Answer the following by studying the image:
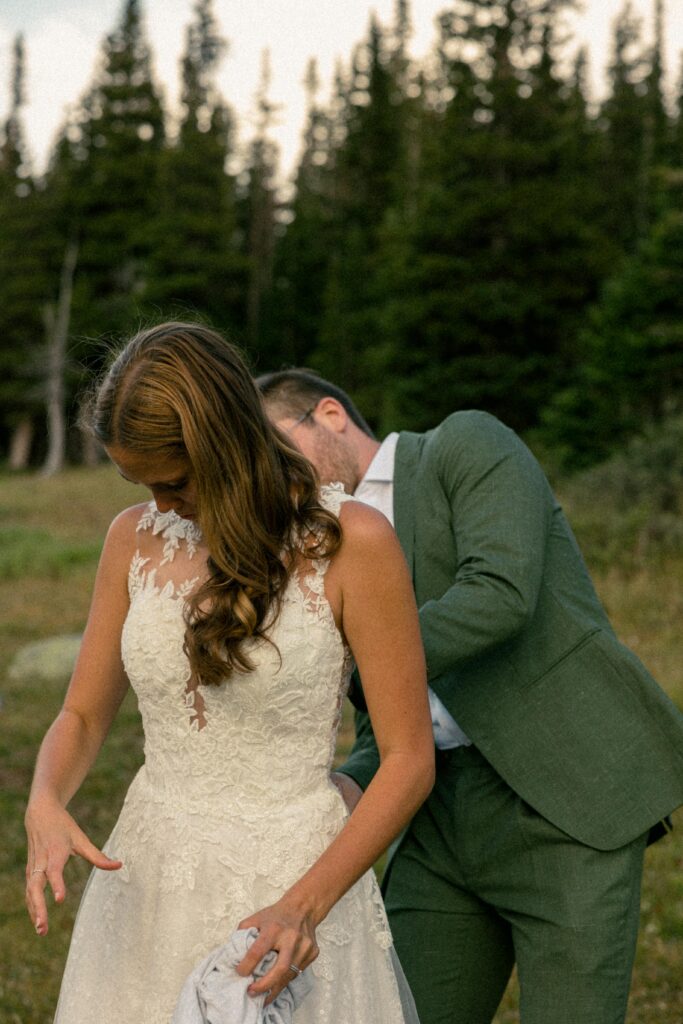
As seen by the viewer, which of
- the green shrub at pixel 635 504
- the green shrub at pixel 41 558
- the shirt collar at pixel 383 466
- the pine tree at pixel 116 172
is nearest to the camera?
the shirt collar at pixel 383 466

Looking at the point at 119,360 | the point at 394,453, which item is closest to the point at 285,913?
the point at 119,360

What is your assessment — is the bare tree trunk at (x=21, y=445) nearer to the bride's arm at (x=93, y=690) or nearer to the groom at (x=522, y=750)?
the groom at (x=522, y=750)

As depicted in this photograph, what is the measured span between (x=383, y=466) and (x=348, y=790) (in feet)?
3.72

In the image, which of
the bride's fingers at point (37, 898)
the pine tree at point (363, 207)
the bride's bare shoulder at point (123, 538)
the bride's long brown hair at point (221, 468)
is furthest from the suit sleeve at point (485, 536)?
the pine tree at point (363, 207)

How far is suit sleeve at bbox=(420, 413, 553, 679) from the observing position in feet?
9.58

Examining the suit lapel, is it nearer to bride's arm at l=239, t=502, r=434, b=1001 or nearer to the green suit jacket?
the green suit jacket

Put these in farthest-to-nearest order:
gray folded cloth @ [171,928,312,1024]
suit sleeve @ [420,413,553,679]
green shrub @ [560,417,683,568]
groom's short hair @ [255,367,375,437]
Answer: green shrub @ [560,417,683,568] < groom's short hair @ [255,367,375,437] < suit sleeve @ [420,413,553,679] < gray folded cloth @ [171,928,312,1024]

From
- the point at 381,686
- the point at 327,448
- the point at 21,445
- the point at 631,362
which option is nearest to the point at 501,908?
the point at 381,686

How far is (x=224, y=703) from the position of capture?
2.50m

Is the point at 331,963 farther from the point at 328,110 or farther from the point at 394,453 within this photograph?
the point at 328,110

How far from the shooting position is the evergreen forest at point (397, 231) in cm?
3094

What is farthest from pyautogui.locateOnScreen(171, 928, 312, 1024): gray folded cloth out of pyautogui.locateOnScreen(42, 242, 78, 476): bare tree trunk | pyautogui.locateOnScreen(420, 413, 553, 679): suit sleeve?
pyautogui.locateOnScreen(42, 242, 78, 476): bare tree trunk

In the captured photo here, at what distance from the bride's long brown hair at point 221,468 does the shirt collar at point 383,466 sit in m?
1.07

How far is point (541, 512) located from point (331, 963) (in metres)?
1.24
